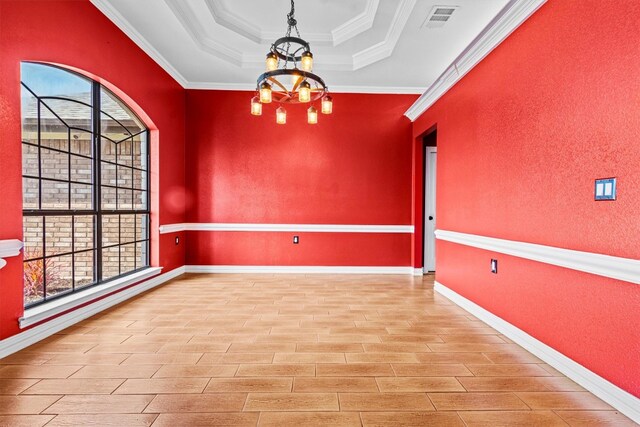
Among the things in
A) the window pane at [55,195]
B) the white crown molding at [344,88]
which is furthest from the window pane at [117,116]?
the white crown molding at [344,88]

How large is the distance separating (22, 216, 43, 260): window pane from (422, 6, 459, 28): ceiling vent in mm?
4095

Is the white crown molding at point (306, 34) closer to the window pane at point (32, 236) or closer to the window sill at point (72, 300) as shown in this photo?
the window pane at point (32, 236)

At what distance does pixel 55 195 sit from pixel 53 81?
1003 millimetres

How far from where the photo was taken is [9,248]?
2.32m

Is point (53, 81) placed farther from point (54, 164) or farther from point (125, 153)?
point (125, 153)

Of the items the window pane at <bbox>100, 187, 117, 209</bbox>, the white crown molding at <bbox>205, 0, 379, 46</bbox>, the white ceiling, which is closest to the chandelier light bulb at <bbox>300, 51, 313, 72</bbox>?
the white ceiling

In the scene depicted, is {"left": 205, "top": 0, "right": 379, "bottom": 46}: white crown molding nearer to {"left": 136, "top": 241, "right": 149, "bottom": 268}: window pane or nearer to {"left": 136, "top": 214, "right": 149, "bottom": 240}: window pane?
{"left": 136, "top": 214, "right": 149, "bottom": 240}: window pane

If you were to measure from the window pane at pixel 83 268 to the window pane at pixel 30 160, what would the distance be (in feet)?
2.96

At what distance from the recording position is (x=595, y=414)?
5.66ft

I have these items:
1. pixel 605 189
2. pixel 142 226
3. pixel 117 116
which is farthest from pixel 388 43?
pixel 142 226

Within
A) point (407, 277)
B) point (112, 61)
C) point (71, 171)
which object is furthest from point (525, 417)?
point (112, 61)

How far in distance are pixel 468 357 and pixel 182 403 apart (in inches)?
75.4

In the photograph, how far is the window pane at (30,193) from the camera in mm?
2568

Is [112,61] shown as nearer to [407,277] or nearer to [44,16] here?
[44,16]
